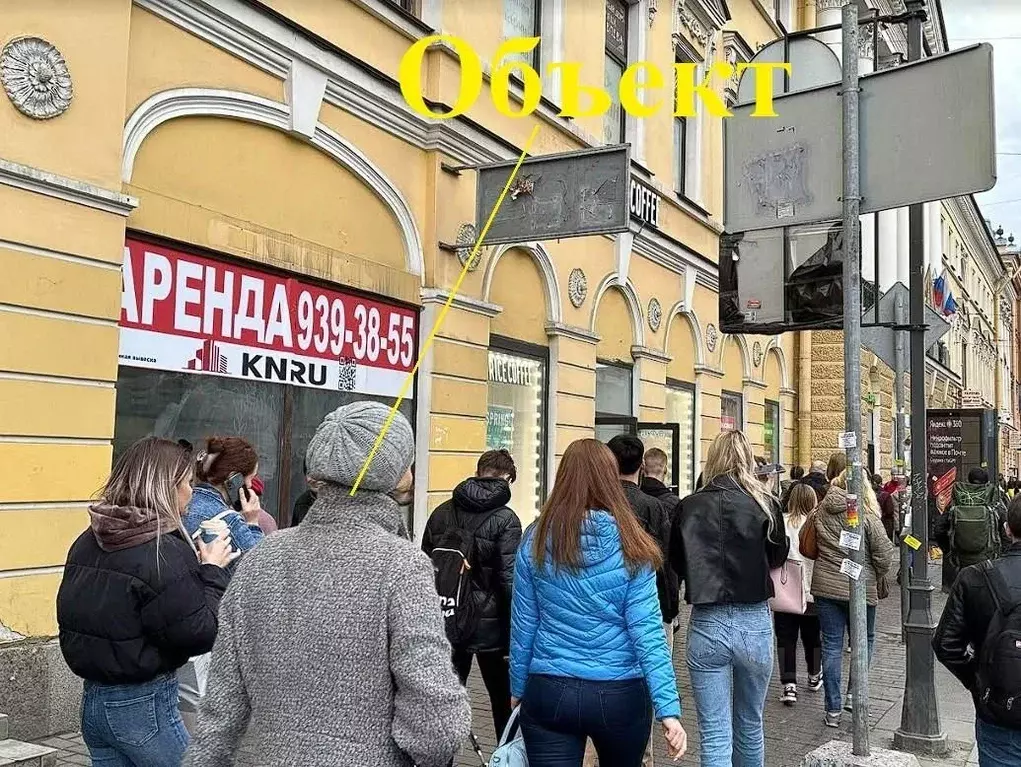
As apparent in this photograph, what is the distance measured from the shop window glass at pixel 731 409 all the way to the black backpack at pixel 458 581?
41.0ft

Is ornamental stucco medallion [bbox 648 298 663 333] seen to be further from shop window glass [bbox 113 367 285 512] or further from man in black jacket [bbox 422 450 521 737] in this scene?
man in black jacket [bbox 422 450 521 737]

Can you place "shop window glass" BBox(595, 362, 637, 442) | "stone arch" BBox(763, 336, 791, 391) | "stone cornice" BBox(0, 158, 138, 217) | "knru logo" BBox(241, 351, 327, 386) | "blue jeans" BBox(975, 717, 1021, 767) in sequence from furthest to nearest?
"stone arch" BBox(763, 336, 791, 391), "shop window glass" BBox(595, 362, 637, 442), "knru logo" BBox(241, 351, 327, 386), "stone cornice" BBox(0, 158, 138, 217), "blue jeans" BBox(975, 717, 1021, 767)

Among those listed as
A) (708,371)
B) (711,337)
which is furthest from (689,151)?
(708,371)

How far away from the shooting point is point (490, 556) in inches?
201

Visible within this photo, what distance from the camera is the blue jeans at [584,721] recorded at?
341 cm

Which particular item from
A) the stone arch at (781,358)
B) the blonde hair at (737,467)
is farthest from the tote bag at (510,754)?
the stone arch at (781,358)

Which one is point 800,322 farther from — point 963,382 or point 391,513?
point 963,382

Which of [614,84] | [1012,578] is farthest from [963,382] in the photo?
[1012,578]

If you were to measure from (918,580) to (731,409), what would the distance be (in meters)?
11.9

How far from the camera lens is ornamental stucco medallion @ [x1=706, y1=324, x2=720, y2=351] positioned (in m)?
16.5

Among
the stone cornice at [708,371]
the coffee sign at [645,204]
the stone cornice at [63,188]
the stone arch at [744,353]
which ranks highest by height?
the coffee sign at [645,204]

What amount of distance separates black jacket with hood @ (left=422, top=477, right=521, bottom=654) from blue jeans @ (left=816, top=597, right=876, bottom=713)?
2570 millimetres

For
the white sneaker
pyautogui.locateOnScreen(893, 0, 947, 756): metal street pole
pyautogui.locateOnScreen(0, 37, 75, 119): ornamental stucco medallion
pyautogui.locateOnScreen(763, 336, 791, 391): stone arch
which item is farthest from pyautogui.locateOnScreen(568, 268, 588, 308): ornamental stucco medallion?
pyautogui.locateOnScreen(763, 336, 791, 391): stone arch

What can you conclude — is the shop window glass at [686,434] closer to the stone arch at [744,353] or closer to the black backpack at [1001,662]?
the stone arch at [744,353]
